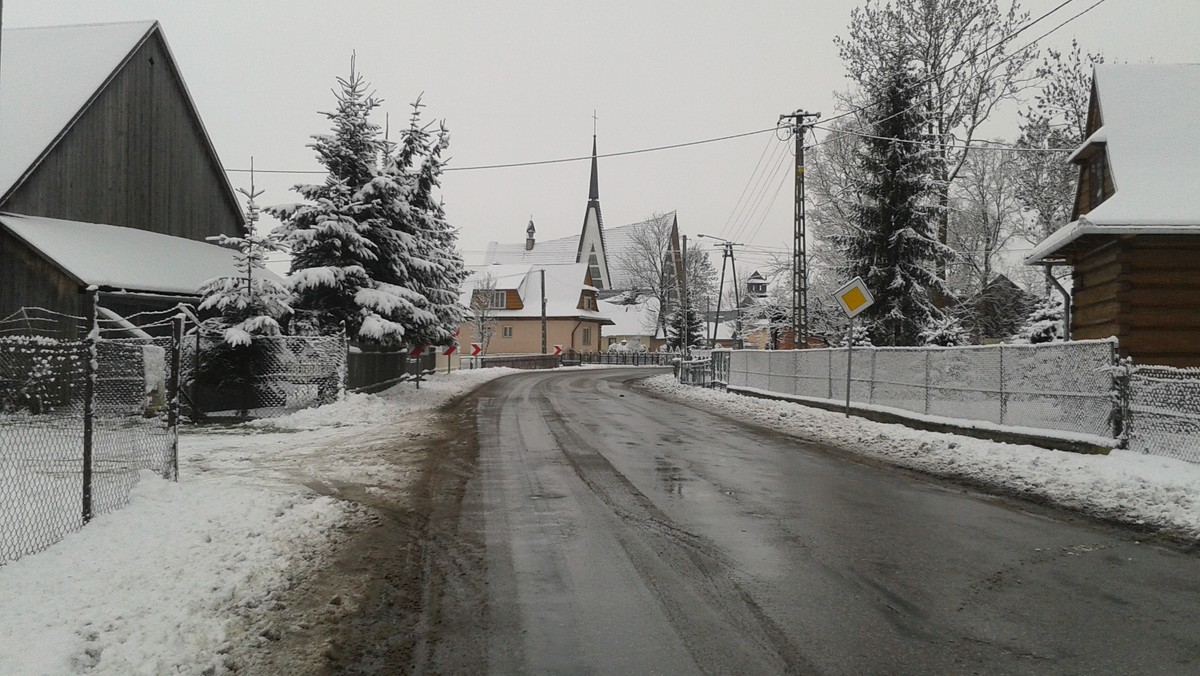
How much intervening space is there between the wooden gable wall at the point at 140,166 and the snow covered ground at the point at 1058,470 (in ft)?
59.5

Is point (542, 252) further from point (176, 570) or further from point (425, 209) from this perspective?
point (176, 570)

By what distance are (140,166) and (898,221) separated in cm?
2292

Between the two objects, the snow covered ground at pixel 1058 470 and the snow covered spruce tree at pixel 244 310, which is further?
the snow covered spruce tree at pixel 244 310

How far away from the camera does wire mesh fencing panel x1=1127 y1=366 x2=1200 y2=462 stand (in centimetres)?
956

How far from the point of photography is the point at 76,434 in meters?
10.5

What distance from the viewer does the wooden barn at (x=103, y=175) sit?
1781 cm

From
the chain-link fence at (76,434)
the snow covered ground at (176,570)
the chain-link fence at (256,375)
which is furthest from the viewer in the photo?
the chain-link fence at (256,375)

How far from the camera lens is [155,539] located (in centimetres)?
639

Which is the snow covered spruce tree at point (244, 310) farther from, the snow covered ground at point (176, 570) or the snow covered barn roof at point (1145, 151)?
the snow covered barn roof at point (1145, 151)

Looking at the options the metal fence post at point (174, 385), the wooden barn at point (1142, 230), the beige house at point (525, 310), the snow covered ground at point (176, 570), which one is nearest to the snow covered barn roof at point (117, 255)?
the snow covered ground at point (176, 570)

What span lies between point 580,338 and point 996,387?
202 ft

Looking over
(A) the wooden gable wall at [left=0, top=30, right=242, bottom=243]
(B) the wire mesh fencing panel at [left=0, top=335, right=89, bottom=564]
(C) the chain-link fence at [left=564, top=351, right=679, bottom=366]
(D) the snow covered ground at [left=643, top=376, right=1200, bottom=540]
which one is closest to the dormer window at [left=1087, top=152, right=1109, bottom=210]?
(D) the snow covered ground at [left=643, top=376, right=1200, bottom=540]

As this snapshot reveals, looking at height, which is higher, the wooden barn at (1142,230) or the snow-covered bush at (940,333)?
the wooden barn at (1142,230)

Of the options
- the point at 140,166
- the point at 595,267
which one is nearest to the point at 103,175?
the point at 140,166
